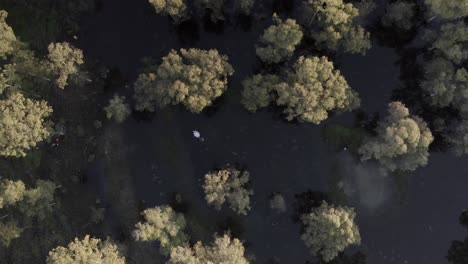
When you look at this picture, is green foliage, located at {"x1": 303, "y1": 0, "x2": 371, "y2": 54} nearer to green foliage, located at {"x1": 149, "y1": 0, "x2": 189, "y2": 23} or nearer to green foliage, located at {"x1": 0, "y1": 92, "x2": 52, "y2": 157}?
green foliage, located at {"x1": 149, "y1": 0, "x2": 189, "y2": 23}

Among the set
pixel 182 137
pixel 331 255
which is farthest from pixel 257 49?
pixel 331 255

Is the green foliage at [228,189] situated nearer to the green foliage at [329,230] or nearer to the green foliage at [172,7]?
the green foliage at [329,230]

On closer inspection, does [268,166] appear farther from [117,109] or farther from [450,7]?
[450,7]

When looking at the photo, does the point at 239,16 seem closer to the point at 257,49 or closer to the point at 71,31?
the point at 257,49

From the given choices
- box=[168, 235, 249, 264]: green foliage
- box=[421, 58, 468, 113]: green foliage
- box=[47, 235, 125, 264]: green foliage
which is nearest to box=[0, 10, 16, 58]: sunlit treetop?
box=[47, 235, 125, 264]: green foliage

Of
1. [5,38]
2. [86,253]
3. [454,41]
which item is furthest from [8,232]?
[454,41]

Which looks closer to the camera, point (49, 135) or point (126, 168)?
point (49, 135)

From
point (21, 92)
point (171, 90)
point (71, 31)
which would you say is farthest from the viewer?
point (71, 31)
